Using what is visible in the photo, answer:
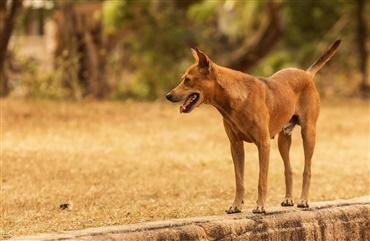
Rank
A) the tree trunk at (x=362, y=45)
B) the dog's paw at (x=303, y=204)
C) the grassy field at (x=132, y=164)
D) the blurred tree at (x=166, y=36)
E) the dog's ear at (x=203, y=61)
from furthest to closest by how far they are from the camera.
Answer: the tree trunk at (x=362, y=45), the blurred tree at (x=166, y=36), the grassy field at (x=132, y=164), the dog's paw at (x=303, y=204), the dog's ear at (x=203, y=61)

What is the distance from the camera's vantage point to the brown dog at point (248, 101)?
6844mm

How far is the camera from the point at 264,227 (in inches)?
268

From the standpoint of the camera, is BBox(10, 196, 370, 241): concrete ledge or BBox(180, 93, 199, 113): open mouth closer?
BBox(10, 196, 370, 241): concrete ledge

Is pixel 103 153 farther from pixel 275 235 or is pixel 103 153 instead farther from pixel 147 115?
pixel 275 235

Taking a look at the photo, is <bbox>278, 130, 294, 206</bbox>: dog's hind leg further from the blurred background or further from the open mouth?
the blurred background

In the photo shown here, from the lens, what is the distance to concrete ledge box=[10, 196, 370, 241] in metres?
6.06

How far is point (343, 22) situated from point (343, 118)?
6.23 m

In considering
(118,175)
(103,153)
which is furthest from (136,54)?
(118,175)

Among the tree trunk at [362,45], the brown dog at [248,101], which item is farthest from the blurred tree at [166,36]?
the brown dog at [248,101]

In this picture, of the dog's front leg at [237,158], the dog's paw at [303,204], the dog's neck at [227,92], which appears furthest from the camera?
the dog's paw at [303,204]

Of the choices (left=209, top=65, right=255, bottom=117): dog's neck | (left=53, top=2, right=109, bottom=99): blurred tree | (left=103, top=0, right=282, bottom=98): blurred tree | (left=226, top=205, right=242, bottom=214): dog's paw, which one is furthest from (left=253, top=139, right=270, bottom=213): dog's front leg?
(left=103, top=0, right=282, bottom=98): blurred tree

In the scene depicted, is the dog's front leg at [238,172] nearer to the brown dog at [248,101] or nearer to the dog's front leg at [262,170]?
the brown dog at [248,101]

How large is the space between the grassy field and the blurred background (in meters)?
1.84

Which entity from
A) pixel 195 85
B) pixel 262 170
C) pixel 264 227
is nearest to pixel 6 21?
pixel 195 85
